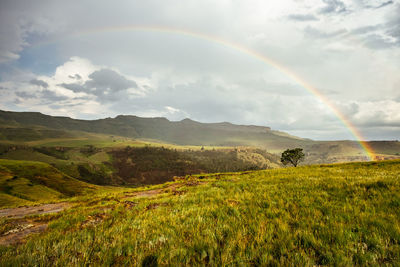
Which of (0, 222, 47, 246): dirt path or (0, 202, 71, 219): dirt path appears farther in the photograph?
(0, 202, 71, 219): dirt path

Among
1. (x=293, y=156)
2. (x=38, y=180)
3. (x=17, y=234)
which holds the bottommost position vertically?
(x=38, y=180)

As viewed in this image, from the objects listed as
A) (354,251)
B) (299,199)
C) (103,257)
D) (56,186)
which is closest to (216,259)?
(103,257)

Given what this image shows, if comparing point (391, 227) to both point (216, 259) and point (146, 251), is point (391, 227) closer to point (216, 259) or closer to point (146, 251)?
point (216, 259)

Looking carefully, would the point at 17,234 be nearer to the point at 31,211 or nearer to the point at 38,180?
the point at 31,211

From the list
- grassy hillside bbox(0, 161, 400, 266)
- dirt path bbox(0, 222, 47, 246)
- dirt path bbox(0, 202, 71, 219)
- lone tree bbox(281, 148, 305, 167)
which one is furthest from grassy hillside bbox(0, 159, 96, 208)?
lone tree bbox(281, 148, 305, 167)

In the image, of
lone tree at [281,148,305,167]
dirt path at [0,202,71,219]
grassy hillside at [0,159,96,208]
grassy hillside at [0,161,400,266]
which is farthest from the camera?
lone tree at [281,148,305,167]

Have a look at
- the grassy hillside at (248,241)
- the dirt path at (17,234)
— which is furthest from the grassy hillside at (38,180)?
the grassy hillside at (248,241)

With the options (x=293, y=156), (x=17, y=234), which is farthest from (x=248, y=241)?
(x=293, y=156)

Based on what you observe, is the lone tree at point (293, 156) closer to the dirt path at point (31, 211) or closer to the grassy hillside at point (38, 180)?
the dirt path at point (31, 211)

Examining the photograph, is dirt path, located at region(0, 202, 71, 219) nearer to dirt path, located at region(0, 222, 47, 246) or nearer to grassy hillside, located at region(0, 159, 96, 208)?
dirt path, located at region(0, 222, 47, 246)

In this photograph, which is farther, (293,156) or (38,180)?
(38,180)

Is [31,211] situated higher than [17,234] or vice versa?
[17,234]

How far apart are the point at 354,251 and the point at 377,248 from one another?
1.68ft

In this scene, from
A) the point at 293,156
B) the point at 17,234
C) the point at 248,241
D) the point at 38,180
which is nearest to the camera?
the point at 248,241
